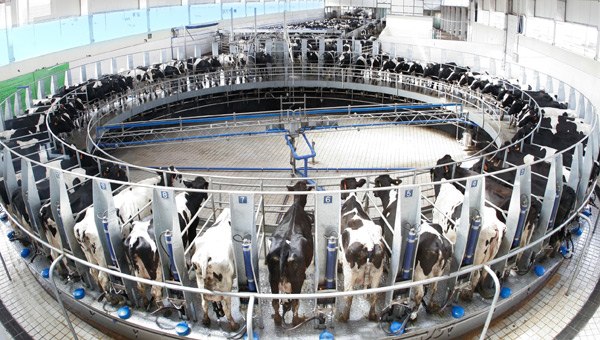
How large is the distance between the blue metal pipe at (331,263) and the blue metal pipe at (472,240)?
1.69 meters

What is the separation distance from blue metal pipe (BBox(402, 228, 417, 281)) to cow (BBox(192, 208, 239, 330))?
1.99 metres

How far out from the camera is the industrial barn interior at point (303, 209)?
5.77 m

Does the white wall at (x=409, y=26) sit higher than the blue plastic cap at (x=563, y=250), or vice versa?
the white wall at (x=409, y=26)

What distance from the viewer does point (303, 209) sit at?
22.7ft

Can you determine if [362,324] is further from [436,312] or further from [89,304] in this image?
[89,304]

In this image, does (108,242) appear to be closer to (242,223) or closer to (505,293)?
(242,223)

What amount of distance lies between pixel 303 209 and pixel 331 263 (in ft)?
4.51

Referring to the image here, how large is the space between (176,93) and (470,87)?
10.1 meters

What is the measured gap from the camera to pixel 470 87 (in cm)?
1677

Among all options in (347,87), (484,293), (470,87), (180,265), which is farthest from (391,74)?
(180,265)

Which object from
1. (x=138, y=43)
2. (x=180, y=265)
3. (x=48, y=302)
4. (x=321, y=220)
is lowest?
(x=48, y=302)

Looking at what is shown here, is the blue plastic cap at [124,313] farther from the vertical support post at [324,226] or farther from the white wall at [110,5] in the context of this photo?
the white wall at [110,5]

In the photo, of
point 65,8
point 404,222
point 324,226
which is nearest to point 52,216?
point 324,226

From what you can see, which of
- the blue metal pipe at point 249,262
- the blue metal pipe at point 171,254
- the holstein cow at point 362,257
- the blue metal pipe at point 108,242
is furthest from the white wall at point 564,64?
the blue metal pipe at point 108,242
